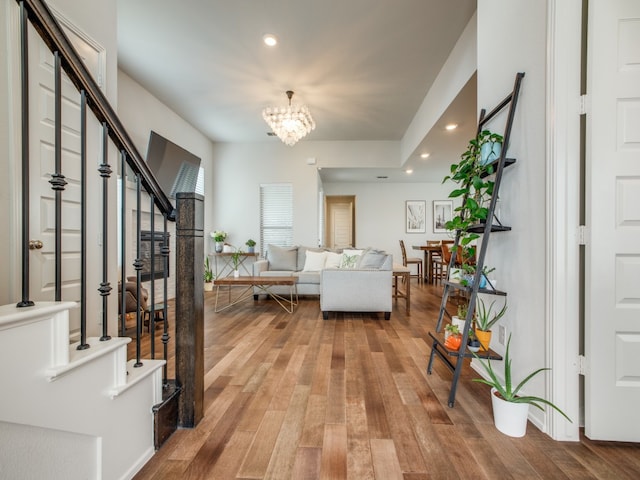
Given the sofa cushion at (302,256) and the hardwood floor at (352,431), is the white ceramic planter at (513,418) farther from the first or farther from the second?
the sofa cushion at (302,256)

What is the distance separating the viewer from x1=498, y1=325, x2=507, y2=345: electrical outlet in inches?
72.8

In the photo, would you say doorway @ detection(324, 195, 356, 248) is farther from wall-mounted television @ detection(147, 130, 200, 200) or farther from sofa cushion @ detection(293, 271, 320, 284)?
wall-mounted television @ detection(147, 130, 200, 200)

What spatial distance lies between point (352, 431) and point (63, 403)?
1214 millimetres

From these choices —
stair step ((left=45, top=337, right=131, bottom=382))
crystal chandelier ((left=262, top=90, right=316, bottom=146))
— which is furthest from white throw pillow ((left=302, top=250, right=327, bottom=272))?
stair step ((left=45, top=337, right=131, bottom=382))

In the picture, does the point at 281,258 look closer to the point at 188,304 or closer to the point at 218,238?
the point at 218,238

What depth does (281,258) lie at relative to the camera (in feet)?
18.1

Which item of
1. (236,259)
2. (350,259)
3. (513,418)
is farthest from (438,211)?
(513,418)

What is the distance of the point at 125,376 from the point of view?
116 centimetres

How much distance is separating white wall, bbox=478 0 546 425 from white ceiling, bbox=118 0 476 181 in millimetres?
1197

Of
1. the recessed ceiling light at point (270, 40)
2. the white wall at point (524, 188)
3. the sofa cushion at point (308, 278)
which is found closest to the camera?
the white wall at point (524, 188)

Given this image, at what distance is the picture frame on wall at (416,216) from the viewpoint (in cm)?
814

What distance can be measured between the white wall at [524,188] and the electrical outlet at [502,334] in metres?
0.04

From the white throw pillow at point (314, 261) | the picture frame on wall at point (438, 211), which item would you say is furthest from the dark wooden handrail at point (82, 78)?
the picture frame on wall at point (438, 211)

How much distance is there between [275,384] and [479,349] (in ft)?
4.39
